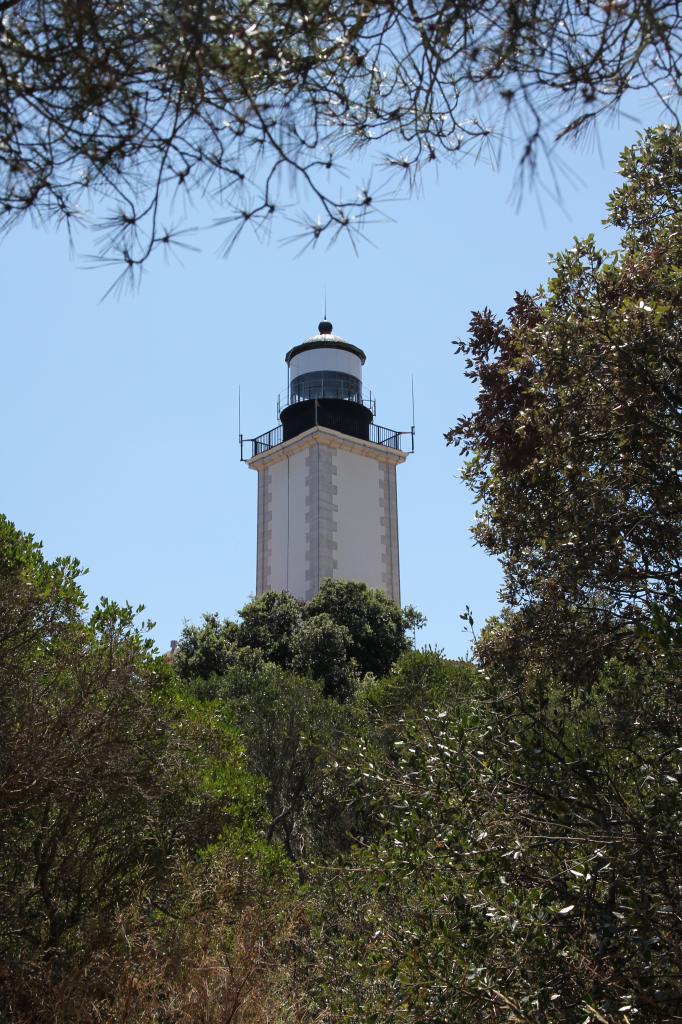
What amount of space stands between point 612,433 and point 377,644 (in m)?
22.0

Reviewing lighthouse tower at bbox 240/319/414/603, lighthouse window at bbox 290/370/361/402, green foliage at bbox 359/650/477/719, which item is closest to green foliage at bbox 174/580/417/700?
lighthouse tower at bbox 240/319/414/603

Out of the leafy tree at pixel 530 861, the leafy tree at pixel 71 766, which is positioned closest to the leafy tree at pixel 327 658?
the leafy tree at pixel 71 766

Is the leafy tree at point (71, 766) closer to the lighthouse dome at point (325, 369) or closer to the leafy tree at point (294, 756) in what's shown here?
the leafy tree at point (294, 756)

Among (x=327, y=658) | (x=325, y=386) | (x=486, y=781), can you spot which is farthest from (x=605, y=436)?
(x=325, y=386)

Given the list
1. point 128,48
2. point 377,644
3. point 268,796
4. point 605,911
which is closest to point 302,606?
point 377,644

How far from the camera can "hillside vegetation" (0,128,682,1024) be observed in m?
4.82

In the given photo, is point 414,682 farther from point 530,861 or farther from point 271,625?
point 530,861

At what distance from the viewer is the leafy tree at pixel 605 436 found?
5.61 meters

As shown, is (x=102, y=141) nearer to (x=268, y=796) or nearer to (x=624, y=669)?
(x=624, y=669)

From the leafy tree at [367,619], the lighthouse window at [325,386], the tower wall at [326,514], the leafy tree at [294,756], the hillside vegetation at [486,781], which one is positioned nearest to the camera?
the hillside vegetation at [486,781]

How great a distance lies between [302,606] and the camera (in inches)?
1110

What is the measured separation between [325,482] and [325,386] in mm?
4413

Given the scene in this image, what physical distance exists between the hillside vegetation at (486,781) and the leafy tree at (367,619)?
55.6 ft

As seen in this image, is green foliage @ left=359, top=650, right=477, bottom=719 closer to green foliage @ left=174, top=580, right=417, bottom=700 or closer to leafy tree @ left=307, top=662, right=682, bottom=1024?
green foliage @ left=174, top=580, right=417, bottom=700
